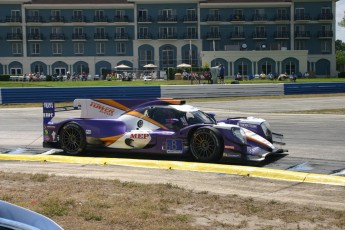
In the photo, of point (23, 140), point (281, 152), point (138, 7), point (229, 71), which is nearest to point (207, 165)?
point (281, 152)

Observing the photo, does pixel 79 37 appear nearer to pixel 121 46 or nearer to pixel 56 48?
pixel 56 48

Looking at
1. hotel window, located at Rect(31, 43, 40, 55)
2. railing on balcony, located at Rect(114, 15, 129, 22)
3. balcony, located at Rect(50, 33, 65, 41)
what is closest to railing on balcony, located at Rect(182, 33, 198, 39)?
railing on balcony, located at Rect(114, 15, 129, 22)

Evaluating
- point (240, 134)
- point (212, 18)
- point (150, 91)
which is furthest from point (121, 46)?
point (240, 134)

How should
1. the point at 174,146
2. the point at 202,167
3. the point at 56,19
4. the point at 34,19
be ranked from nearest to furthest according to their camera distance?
1. the point at 202,167
2. the point at 174,146
3. the point at 34,19
4. the point at 56,19

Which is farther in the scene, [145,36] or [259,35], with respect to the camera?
[259,35]

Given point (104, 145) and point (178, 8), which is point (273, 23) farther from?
point (104, 145)

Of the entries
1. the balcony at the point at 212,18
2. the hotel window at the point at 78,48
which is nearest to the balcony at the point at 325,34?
the balcony at the point at 212,18

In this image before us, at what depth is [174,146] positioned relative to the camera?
10008 mm

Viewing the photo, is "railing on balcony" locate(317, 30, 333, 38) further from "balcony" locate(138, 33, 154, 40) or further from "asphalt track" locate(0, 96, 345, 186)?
"asphalt track" locate(0, 96, 345, 186)

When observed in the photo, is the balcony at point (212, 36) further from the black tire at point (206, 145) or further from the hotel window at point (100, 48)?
the black tire at point (206, 145)

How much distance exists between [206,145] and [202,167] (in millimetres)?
652

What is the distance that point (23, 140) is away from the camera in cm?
1338

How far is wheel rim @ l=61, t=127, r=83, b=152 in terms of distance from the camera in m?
10.9

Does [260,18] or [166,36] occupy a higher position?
[260,18]
